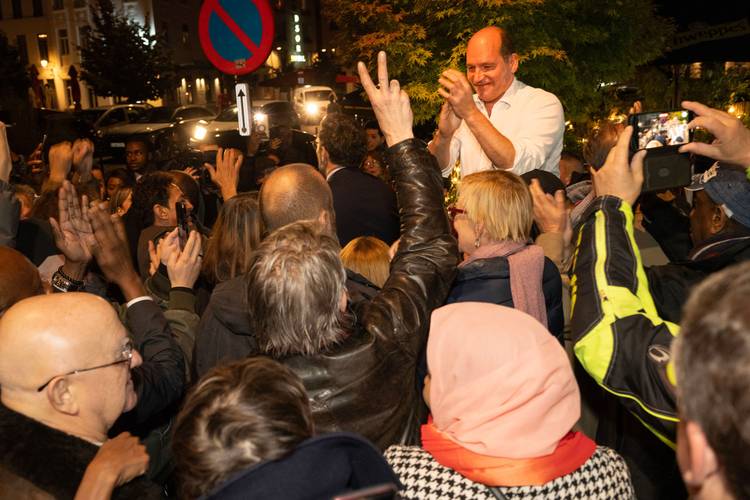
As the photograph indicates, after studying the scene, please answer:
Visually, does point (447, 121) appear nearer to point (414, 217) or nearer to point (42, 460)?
point (414, 217)

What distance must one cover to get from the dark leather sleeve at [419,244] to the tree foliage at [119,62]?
36.7m

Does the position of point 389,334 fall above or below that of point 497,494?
above

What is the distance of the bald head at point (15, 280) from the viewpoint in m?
2.67

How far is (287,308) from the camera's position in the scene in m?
2.24

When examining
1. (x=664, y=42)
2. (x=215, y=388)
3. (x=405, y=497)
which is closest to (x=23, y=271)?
(x=215, y=388)

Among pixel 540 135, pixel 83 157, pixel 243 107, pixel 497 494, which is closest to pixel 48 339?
pixel 497 494

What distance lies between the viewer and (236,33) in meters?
5.36

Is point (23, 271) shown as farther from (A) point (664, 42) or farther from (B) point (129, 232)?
(A) point (664, 42)

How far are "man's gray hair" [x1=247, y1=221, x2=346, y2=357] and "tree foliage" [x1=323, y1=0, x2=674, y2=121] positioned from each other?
21.3 ft

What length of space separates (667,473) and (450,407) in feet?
3.92

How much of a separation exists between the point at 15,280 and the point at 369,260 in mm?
1588

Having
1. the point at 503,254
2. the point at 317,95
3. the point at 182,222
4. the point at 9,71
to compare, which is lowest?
the point at 503,254

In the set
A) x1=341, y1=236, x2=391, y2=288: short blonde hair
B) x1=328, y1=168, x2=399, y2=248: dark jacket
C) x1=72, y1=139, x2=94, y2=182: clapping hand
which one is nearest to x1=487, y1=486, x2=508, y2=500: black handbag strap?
x1=341, y1=236, x2=391, y2=288: short blonde hair

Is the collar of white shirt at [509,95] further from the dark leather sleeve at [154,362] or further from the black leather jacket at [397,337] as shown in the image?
the dark leather sleeve at [154,362]
